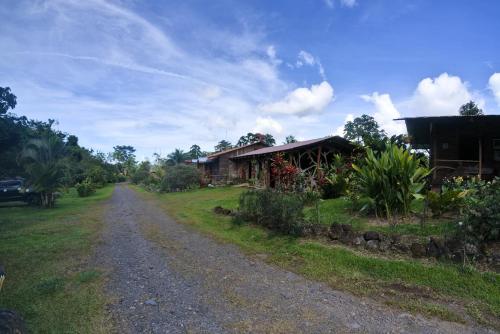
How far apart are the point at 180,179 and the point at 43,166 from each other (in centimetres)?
1150

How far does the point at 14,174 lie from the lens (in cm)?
2416

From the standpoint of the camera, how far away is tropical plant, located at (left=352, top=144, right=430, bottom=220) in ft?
23.8

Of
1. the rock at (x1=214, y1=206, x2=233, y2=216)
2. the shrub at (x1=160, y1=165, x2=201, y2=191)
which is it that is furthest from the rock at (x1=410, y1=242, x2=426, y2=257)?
the shrub at (x1=160, y1=165, x2=201, y2=191)

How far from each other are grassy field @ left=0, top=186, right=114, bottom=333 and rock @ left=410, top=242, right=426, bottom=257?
201 inches

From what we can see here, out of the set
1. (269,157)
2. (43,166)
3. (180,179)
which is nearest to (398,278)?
(269,157)

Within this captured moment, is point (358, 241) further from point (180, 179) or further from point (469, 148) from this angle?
point (180, 179)

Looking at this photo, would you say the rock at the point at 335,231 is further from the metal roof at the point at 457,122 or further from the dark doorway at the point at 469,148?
the dark doorway at the point at 469,148

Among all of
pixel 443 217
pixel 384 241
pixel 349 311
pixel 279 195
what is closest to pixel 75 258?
pixel 279 195

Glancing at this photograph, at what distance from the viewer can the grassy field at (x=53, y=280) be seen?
360 cm

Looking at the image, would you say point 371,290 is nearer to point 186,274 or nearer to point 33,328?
point 186,274

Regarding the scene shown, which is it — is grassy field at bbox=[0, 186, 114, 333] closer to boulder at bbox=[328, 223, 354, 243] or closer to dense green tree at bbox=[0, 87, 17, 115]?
boulder at bbox=[328, 223, 354, 243]

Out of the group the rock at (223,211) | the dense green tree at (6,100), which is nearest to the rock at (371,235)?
the rock at (223,211)

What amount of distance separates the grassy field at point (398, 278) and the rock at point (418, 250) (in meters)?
0.23

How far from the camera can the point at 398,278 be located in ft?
15.7
